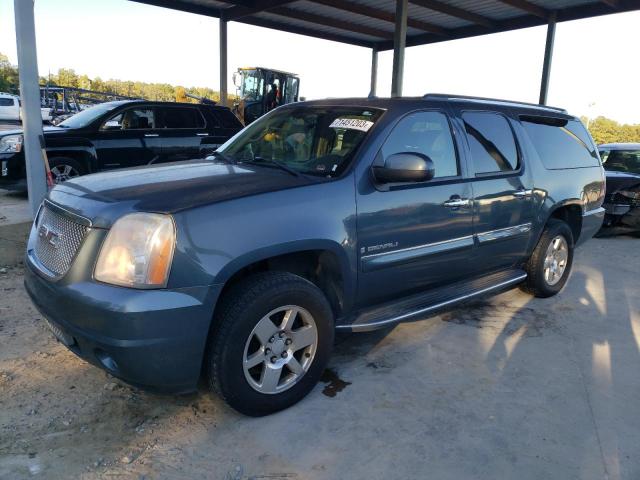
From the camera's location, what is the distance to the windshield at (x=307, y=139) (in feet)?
10.8

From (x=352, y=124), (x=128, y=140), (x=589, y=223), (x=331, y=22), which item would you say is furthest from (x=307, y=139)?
(x=331, y=22)

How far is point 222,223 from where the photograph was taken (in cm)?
248

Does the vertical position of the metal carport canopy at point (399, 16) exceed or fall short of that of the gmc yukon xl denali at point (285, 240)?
it exceeds it

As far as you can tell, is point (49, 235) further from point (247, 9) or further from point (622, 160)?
point (247, 9)

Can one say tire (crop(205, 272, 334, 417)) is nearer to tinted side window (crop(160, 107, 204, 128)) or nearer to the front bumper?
the front bumper

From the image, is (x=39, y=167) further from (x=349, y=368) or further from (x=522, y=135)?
(x=522, y=135)

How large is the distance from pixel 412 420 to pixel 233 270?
134cm

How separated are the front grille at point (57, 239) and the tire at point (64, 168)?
5.15m

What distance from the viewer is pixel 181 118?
882cm

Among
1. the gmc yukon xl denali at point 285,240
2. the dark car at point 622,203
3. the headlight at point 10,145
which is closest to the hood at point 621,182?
the dark car at point 622,203

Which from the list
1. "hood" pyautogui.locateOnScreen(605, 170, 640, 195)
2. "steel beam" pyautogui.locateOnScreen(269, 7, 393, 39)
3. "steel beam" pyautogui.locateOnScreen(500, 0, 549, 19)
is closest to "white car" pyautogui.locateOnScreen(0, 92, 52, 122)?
"steel beam" pyautogui.locateOnScreen(269, 7, 393, 39)

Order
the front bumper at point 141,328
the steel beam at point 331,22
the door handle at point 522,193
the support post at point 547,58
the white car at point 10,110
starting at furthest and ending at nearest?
the white car at point 10,110 < the steel beam at point 331,22 < the support post at point 547,58 < the door handle at point 522,193 < the front bumper at point 141,328

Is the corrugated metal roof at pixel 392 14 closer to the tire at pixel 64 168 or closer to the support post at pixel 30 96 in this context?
the tire at pixel 64 168

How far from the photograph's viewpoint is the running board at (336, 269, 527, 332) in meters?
3.17
